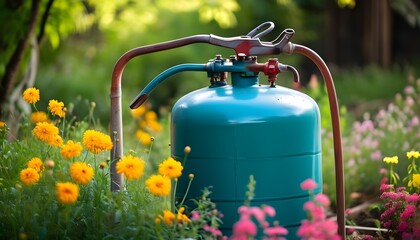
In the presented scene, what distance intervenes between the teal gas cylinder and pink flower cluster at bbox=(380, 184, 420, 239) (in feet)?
1.49

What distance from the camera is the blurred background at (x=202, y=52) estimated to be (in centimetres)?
521

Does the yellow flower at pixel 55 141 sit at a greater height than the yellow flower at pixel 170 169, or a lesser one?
greater

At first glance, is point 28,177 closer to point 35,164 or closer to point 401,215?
point 35,164

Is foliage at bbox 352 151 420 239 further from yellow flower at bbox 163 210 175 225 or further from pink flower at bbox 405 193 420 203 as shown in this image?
yellow flower at bbox 163 210 175 225

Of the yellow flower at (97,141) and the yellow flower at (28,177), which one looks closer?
the yellow flower at (28,177)

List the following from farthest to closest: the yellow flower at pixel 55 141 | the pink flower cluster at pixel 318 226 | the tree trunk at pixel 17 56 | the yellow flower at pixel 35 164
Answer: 1. the tree trunk at pixel 17 56
2. the yellow flower at pixel 55 141
3. the yellow flower at pixel 35 164
4. the pink flower cluster at pixel 318 226

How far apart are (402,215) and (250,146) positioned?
76cm

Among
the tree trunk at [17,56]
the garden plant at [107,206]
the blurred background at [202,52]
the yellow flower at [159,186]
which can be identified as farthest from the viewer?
the blurred background at [202,52]

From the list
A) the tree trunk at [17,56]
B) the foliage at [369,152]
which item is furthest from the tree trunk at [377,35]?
the tree trunk at [17,56]

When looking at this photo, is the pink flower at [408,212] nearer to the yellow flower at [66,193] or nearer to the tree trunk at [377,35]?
the yellow flower at [66,193]

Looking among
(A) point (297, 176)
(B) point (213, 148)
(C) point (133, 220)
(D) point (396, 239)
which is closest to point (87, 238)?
(C) point (133, 220)

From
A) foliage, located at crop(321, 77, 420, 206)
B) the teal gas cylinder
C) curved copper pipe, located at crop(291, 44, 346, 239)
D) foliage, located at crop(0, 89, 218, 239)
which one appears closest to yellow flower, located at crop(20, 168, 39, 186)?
foliage, located at crop(0, 89, 218, 239)

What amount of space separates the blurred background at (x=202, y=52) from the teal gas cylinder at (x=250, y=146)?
166 centimetres

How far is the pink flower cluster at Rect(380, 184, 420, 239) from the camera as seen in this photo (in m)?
3.21
